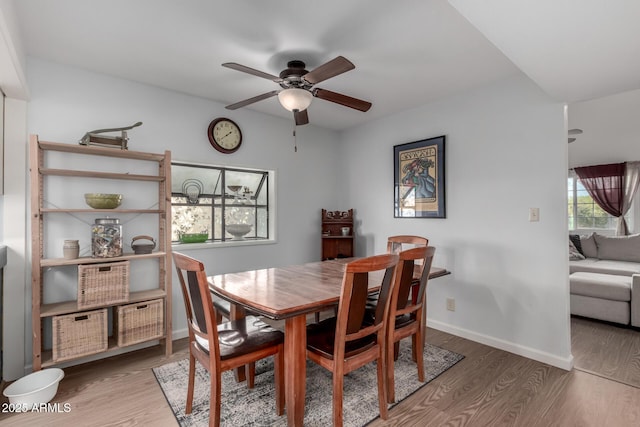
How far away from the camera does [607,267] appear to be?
4.25 m

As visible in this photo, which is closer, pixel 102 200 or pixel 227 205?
pixel 102 200

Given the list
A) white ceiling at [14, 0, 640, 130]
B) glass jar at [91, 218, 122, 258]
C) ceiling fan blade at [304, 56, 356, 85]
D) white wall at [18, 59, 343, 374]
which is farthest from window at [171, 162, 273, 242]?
ceiling fan blade at [304, 56, 356, 85]

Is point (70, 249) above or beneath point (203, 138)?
beneath

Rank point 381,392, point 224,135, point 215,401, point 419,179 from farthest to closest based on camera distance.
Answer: point 419,179 → point 224,135 → point 381,392 → point 215,401

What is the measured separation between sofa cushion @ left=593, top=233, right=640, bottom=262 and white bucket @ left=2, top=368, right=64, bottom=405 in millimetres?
6748

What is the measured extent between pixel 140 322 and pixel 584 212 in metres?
8.33

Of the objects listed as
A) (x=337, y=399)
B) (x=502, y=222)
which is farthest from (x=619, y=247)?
(x=337, y=399)

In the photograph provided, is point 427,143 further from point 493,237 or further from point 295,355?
point 295,355

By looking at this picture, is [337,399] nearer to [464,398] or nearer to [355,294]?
[355,294]

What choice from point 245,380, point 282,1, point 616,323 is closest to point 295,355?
point 245,380

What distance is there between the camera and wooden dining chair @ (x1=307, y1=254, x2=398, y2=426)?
1.64m

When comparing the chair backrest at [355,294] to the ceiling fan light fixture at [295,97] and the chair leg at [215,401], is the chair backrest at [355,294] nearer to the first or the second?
the chair leg at [215,401]

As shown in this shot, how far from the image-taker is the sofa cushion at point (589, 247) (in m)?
4.99

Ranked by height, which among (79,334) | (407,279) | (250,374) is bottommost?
(250,374)
